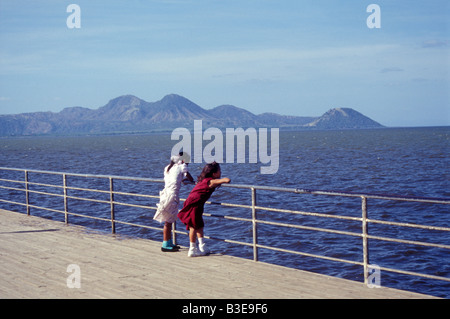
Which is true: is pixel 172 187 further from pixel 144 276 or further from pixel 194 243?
pixel 144 276

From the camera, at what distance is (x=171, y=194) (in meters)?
7.86

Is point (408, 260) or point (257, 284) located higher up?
point (257, 284)

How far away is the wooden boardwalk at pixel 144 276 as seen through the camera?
5902 mm

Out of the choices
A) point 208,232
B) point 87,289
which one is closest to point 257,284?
point 87,289

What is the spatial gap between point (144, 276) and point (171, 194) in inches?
57.9

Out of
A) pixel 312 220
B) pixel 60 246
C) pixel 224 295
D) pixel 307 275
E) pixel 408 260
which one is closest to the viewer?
pixel 224 295

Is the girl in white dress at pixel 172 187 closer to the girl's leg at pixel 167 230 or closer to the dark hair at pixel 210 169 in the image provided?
the girl's leg at pixel 167 230

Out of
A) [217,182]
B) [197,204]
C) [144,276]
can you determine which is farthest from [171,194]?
[144,276]

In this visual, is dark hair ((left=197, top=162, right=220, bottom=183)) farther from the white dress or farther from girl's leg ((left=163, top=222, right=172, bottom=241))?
girl's leg ((left=163, top=222, right=172, bottom=241))

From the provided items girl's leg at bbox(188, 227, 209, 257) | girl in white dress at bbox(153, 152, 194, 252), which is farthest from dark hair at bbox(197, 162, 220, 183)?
girl's leg at bbox(188, 227, 209, 257)
